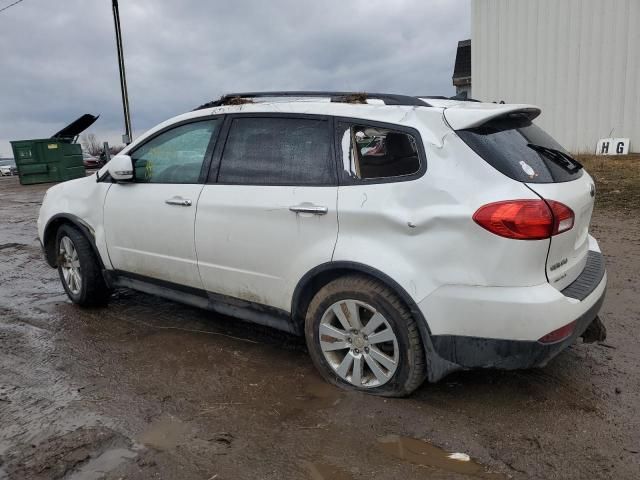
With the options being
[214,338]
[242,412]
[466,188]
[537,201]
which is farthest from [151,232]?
[537,201]

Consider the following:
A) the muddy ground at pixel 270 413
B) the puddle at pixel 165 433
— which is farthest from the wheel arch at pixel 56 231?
the puddle at pixel 165 433

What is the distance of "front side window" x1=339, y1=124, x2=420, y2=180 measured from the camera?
9.61 feet

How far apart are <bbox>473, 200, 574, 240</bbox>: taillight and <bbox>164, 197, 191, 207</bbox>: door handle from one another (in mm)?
1999

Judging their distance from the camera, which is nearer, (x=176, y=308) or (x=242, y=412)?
(x=242, y=412)

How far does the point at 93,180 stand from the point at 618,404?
4128 millimetres

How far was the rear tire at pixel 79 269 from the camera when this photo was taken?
4.65 metres

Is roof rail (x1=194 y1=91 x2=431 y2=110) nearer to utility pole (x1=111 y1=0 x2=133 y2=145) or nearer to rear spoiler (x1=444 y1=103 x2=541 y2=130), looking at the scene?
rear spoiler (x1=444 y1=103 x2=541 y2=130)

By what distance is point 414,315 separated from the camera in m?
2.83

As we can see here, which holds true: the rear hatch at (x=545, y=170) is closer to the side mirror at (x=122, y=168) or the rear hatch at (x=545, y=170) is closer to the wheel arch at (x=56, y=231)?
the side mirror at (x=122, y=168)

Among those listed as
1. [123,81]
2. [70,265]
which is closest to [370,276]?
[70,265]

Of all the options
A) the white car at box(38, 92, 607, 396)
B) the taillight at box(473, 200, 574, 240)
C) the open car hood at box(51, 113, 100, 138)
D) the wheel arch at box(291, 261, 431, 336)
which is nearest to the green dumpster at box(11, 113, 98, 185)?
the open car hood at box(51, 113, 100, 138)

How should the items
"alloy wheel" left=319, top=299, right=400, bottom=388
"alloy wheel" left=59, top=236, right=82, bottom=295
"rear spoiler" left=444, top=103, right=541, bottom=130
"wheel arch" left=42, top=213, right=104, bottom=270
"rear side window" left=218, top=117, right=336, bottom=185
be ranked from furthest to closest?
"alloy wheel" left=59, top=236, right=82, bottom=295 → "wheel arch" left=42, top=213, right=104, bottom=270 → "rear side window" left=218, top=117, right=336, bottom=185 → "alloy wheel" left=319, top=299, right=400, bottom=388 → "rear spoiler" left=444, top=103, right=541, bottom=130

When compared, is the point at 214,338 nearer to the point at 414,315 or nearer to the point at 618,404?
the point at 414,315

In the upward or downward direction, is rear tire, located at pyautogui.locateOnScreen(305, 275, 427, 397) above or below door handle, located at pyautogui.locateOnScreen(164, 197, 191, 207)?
below
